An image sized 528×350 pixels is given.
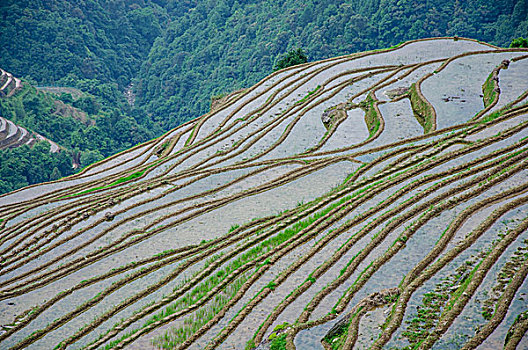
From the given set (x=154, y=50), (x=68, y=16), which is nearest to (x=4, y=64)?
(x=68, y=16)

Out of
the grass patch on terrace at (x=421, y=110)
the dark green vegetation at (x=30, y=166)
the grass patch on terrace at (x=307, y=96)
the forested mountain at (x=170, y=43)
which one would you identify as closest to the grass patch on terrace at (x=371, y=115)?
the grass patch on terrace at (x=421, y=110)

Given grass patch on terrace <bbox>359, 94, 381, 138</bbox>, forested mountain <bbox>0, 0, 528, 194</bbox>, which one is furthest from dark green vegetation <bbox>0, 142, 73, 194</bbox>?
grass patch on terrace <bbox>359, 94, 381, 138</bbox>

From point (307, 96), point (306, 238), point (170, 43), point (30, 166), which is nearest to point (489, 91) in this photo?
point (307, 96)

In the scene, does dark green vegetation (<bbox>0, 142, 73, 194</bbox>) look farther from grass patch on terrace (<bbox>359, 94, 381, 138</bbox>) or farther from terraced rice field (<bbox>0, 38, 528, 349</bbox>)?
grass patch on terrace (<bbox>359, 94, 381, 138</bbox>)

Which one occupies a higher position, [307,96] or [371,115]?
[307,96]

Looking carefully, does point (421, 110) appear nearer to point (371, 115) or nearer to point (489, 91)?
point (371, 115)

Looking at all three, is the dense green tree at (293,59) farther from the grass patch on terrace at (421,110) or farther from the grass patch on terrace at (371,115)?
the grass patch on terrace at (421,110)
